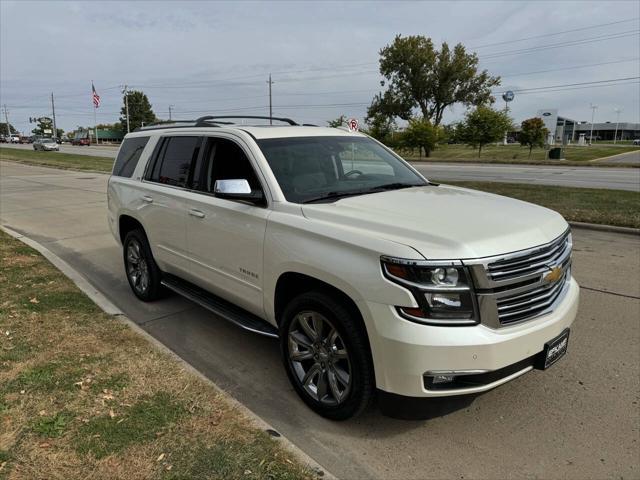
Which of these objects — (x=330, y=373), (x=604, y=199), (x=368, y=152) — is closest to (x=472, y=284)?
(x=330, y=373)

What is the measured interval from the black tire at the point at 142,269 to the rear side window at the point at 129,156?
0.71 metres

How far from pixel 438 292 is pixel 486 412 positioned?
1235 mm

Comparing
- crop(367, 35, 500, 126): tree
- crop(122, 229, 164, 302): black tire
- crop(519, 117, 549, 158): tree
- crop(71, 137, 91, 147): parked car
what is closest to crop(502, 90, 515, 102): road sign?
crop(367, 35, 500, 126): tree

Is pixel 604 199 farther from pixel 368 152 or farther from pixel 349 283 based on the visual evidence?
pixel 349 283

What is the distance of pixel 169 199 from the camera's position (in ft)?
15.0

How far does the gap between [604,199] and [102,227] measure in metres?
10.9

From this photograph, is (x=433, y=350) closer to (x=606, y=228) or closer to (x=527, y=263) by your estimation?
(x=527, y=263)

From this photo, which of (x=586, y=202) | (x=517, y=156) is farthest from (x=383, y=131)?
(x=586, y=202)

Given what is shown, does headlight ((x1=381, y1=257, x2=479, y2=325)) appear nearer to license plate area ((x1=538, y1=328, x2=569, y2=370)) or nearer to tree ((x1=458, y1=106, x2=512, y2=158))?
license plate area ((x1=538, y1=328, x2=569, y2=370))

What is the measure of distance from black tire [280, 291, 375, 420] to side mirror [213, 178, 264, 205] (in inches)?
31.1

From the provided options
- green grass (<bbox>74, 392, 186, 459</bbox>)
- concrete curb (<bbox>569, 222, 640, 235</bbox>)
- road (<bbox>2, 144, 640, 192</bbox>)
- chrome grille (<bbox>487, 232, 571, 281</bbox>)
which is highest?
chrome grille (<bbox>487, 232, 571, 281</bbox>)

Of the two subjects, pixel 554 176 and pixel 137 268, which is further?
pixel 554 176

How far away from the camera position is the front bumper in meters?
2.54

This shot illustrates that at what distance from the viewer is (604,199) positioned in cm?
1172
